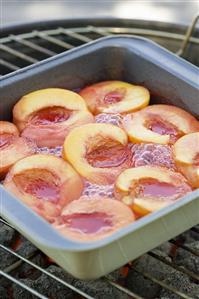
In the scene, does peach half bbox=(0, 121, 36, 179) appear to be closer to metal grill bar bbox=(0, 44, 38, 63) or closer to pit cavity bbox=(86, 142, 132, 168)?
pit cavity bbox=(86, 142, 132, 168)

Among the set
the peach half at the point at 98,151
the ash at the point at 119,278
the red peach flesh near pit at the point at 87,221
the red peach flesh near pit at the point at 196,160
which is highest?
the red peach flesh near pit at the point at 196,160

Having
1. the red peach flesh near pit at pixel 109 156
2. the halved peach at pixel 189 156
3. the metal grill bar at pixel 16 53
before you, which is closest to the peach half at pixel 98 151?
the red peach flesh near pit at pixel 109 156

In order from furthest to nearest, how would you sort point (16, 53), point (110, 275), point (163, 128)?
point (16, 53) → point (163, 128) → point (110, 275)

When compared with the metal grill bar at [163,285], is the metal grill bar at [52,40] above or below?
above

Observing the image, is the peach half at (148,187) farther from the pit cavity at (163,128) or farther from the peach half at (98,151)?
the pit cavity at (163,128)

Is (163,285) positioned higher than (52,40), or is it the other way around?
(52,40)

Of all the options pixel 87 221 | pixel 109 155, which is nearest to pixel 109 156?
pixel 109 155

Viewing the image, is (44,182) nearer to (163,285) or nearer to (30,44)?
(163,285)

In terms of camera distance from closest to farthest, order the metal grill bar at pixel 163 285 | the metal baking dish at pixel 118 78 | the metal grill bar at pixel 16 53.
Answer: the metal baking dish at pixel 118 78, the metal grill bar at pixel 163 285, the metal grill bar at pixel 16 53
